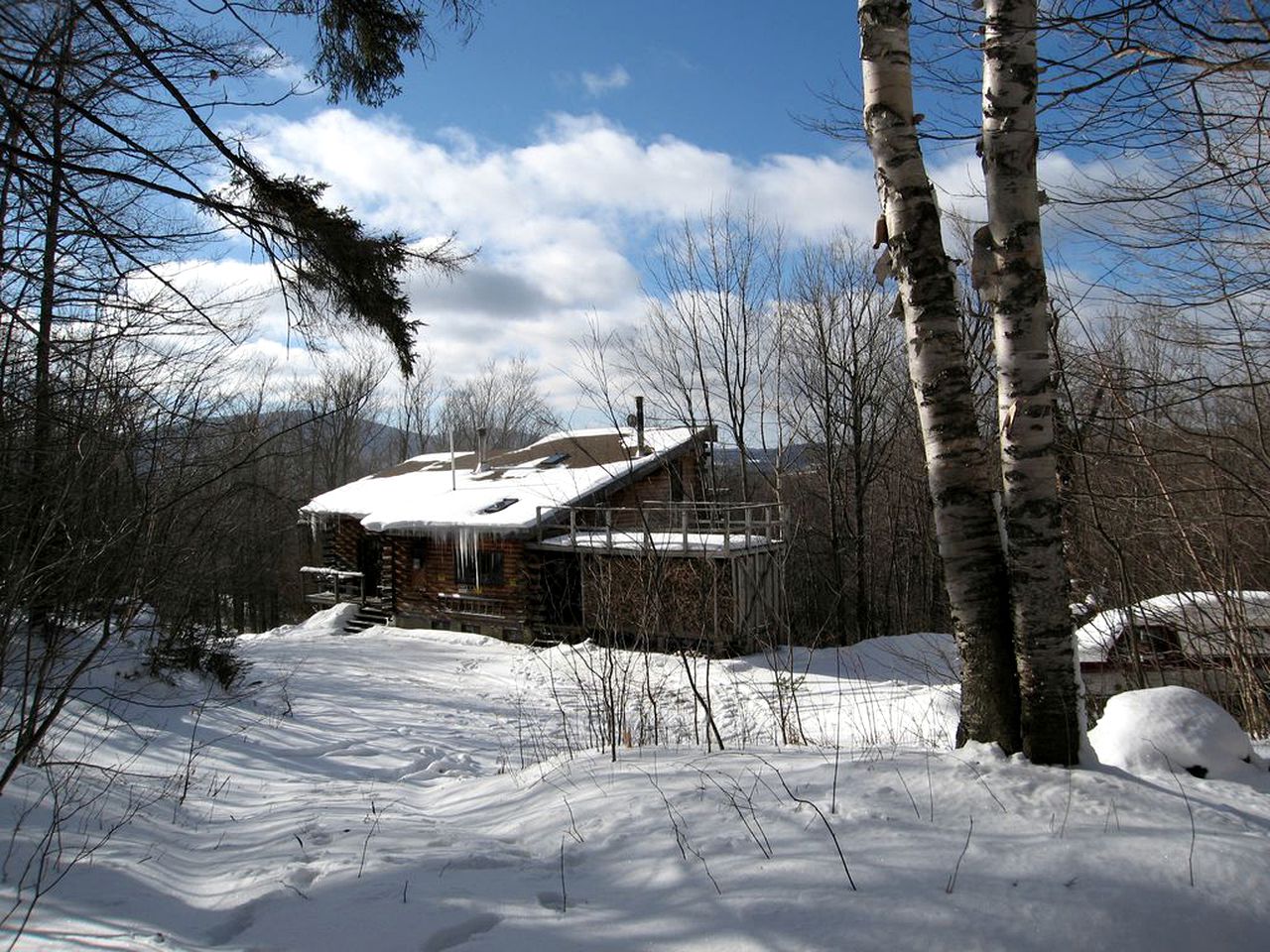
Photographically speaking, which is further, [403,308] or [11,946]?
[403,308]

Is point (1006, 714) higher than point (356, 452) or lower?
lower

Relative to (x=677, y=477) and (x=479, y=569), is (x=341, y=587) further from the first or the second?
(x=677, y=477)

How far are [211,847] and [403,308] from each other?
3.26m

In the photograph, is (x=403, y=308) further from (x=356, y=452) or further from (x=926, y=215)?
(x=356, y=452)

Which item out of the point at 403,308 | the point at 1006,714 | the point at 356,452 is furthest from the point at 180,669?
the point at 356,452

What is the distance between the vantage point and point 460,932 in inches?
97.0

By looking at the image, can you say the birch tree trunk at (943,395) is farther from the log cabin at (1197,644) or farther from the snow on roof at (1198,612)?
the log cabin at (1197,644)

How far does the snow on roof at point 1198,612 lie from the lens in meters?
5.74

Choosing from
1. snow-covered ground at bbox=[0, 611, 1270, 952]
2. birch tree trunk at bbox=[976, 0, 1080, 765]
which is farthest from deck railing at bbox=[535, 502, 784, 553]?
birch tree trunk at bbox=[976, 0, 1080, 765]

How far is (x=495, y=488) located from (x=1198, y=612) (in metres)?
17.9

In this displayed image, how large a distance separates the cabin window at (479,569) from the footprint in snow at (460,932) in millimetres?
17643

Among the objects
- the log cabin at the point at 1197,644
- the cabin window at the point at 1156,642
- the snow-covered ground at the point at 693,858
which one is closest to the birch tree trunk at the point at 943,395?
the snow-covered ground at the point at 693,858

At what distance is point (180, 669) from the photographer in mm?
9805

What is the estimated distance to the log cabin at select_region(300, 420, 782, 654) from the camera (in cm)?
1608
